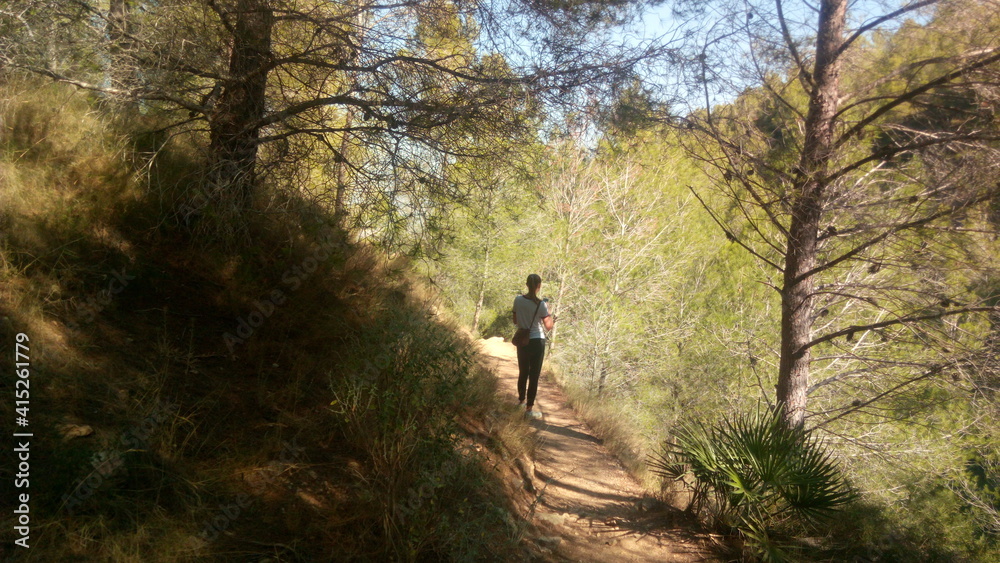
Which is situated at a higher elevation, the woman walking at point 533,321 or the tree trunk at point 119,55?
the tree trunk at point 119,55

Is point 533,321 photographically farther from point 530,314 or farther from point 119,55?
point 119,55

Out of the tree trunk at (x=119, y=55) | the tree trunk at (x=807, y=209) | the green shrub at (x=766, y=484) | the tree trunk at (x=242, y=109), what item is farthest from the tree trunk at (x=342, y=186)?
the tree trunk at (x=807, y=209)

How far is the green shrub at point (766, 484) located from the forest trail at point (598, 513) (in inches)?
19.0

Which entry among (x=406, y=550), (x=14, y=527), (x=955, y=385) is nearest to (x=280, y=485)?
(x=406, y=550)

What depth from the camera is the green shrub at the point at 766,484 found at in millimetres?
4516

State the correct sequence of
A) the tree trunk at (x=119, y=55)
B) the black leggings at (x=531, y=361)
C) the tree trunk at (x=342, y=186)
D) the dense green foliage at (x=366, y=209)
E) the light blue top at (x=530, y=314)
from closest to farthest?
the dense green foliage at (x=366, y=209) → the tree trunk at (x=119, y=55) → the tree trunk at (x=342, y=186) → the light blue top at (x=530, y=314) → the black leggings at (x=531, y=361)

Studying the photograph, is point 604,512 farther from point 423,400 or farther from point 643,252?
point 643,252

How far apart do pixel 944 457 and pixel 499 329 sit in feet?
58.2

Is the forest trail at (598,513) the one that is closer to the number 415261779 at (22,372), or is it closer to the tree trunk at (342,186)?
the tree trunk at (342,186)

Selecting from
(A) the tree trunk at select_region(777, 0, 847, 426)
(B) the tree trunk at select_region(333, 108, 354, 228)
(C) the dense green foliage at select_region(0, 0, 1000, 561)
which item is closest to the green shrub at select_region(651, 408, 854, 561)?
(C) the dense green foliage at select_region(0, 0, 1000, 561)

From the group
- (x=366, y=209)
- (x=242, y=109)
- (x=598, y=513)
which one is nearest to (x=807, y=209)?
(x=598, y=513)

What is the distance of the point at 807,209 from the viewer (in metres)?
6.51

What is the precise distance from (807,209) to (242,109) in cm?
606

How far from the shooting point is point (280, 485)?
3828 mm
